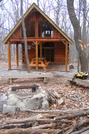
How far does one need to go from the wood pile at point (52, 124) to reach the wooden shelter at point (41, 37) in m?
9.27

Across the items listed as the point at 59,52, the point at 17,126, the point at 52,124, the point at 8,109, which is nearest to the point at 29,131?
the point at 17,126

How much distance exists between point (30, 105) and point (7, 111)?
0.78m

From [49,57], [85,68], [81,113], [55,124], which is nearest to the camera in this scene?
[55,124]

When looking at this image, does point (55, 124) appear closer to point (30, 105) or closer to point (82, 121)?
point (82, 121)

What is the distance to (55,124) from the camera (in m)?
3.51

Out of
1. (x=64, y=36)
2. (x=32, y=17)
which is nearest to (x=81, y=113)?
(x=64, y=36)

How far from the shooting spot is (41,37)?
13414 mm

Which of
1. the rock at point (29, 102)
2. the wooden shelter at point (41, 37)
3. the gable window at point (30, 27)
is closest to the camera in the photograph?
the rock at point (29, 102)

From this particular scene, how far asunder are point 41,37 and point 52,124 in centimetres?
1074

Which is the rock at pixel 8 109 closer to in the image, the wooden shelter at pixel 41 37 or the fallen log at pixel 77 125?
the fallen log at pixel 77 125


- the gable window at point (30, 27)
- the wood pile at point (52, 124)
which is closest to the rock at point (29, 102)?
the wood pile at point (52, 124)

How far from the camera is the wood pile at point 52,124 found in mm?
3318

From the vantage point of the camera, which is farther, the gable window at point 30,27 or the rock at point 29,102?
the gable window at point 30,27

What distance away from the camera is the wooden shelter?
13.1m
